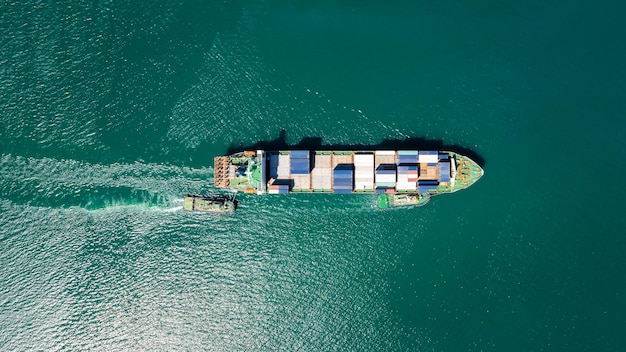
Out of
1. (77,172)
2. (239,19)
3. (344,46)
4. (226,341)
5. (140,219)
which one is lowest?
(226,341)

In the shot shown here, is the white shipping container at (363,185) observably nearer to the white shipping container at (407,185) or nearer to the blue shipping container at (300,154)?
the white shipping container at (407,185)

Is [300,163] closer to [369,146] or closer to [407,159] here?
[369,146]

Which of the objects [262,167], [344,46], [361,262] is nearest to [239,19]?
[344,46]

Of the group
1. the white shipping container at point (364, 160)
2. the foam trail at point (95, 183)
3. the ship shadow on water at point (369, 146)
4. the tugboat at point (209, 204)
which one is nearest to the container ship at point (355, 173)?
the white shipping container at point (364, 160)

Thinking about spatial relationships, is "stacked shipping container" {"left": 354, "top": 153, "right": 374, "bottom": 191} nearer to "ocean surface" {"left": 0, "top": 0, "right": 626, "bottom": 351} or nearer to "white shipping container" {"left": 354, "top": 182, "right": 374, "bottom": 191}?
"white shipping container" {"left": 354, "top": 182, "right": 374, "bottom": 191}

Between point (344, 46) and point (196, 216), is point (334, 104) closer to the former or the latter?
point (344, 46)
